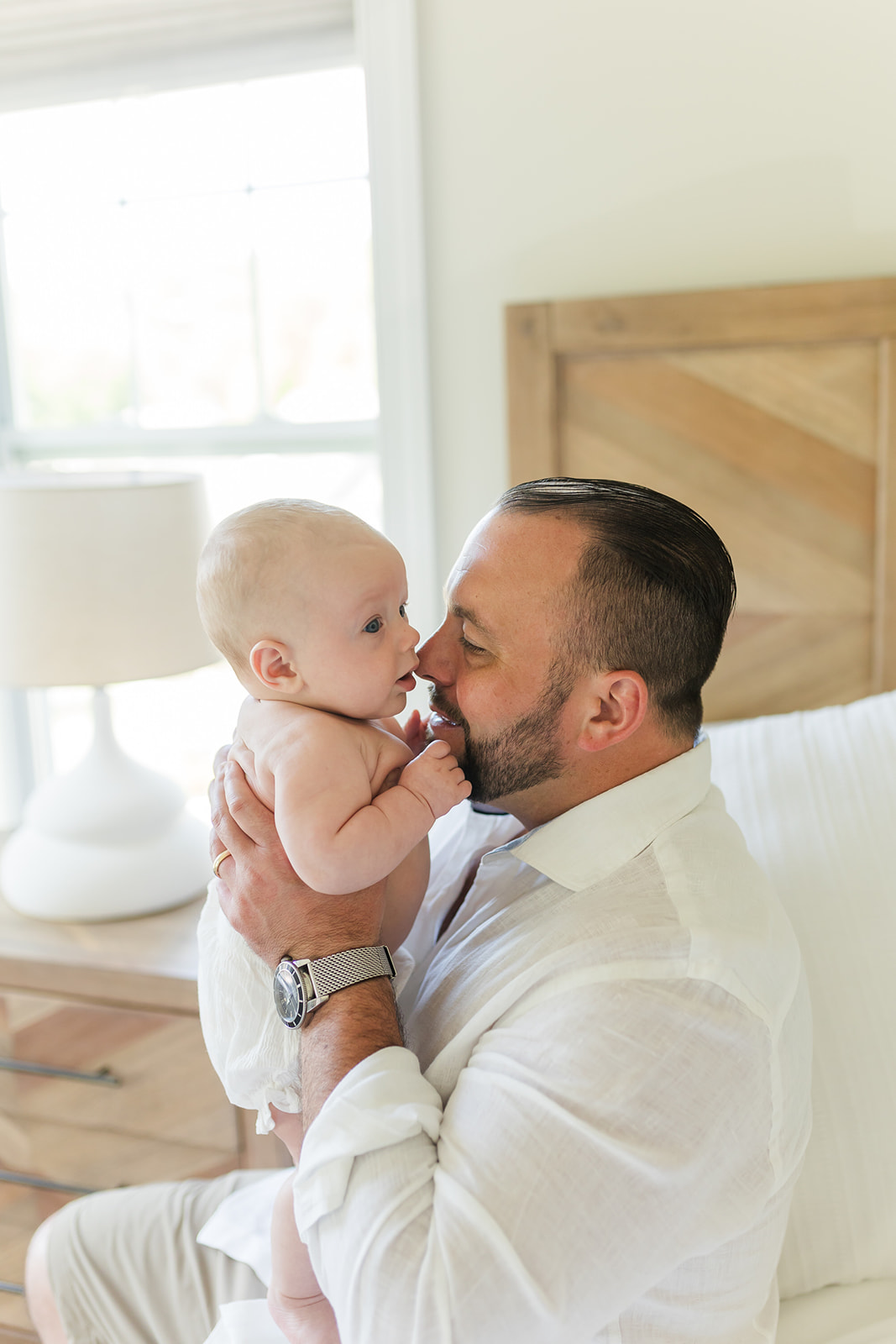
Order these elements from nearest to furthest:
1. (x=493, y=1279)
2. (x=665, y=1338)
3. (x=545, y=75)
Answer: (x=493, y=1279) < (x=665, y=1338) < (x=545, y=75)

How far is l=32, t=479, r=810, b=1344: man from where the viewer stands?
0.79 meters

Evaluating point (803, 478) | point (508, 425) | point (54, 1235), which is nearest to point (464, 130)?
point (508, 425)

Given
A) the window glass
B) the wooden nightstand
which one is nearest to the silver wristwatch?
the wooden nightstand

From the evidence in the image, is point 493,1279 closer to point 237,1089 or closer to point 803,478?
point 237,1089

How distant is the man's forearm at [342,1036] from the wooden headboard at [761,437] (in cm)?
95

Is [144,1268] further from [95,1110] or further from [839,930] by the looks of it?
[839,930]

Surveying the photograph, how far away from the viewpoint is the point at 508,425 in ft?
5.75

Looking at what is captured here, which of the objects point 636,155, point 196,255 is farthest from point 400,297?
point 196,255

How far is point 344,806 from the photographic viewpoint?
986mm

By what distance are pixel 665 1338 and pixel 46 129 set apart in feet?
7.63

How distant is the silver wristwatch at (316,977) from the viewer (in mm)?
969

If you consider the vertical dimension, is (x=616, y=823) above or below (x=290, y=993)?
above

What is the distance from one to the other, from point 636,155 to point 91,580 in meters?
1.07

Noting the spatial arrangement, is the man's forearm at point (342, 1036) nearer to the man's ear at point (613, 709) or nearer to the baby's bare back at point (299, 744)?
the baby's bare back at point (299, 744)
